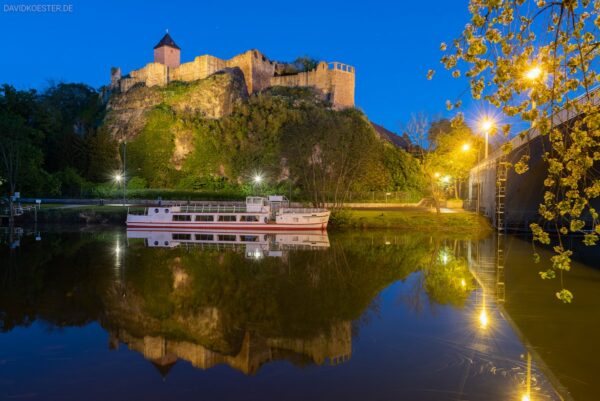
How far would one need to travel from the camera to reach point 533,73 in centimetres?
414

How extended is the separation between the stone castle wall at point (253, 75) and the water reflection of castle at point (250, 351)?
61.2m

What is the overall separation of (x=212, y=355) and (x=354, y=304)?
18.3 ft

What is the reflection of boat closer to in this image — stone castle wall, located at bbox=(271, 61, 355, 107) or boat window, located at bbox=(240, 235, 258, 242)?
boat window, located at bbox=(240, 235, 258, 242)

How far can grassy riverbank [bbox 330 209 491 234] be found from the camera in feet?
Answer: 118

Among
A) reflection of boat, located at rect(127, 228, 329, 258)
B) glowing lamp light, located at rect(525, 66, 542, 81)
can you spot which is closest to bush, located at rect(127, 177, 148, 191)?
reflection of boat, located at rect(127, 228, 329, 258)

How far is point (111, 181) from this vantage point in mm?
62656

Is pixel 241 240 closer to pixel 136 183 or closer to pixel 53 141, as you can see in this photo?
→ pixel 136 183

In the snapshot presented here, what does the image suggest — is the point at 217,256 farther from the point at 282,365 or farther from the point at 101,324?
the point at 282,365

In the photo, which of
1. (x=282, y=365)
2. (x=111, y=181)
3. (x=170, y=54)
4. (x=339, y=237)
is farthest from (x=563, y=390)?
(x=170, y=54)

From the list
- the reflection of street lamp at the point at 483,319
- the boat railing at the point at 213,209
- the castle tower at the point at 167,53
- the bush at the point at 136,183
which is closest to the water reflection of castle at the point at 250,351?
the reflection of street lamp at the point at 483,319

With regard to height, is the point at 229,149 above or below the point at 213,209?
above

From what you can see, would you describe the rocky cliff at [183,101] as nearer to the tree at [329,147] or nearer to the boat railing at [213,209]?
the tree at [329,147]

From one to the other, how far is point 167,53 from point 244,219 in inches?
1757

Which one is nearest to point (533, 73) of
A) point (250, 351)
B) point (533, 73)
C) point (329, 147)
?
point (533, 73)
